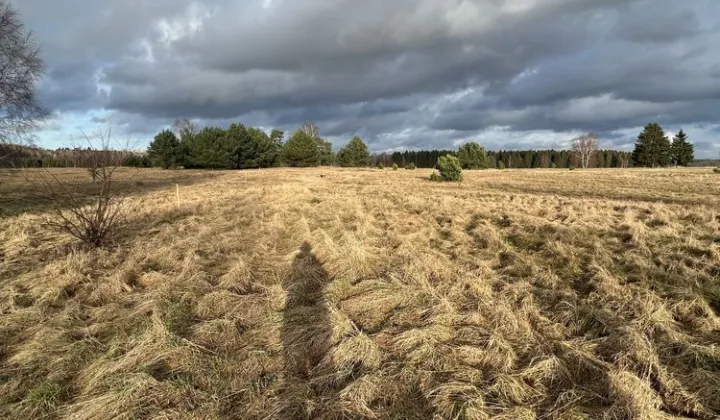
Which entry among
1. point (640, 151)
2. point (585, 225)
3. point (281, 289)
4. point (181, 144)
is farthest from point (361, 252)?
point (640, 151)

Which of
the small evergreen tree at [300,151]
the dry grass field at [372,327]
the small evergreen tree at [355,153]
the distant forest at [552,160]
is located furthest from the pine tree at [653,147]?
the dry grass field at [372,327]

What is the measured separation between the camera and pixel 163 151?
198 ft

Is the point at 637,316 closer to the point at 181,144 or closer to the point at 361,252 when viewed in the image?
the point at 361,252

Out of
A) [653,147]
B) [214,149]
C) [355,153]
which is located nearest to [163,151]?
[214,149]

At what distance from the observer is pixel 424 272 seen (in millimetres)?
6207

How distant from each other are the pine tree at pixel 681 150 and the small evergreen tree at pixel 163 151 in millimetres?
81553

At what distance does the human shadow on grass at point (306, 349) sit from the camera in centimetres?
332

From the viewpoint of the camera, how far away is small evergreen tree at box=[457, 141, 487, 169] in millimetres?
59719

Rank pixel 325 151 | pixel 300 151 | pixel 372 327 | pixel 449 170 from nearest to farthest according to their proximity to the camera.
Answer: pixel 372 327 < pixel 449 170 < pixel 300 151 < pixel 325 151

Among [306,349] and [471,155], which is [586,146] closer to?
[471,155]

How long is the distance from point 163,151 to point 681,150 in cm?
8476

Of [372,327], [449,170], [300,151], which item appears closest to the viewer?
[372,327]

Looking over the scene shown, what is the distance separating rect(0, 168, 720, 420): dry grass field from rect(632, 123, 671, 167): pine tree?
7281cm

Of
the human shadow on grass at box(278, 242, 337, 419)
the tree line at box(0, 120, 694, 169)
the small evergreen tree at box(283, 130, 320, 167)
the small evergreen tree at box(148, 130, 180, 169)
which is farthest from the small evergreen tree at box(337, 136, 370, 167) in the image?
the human shadow on grass at box(278, 242, 337, 419)
